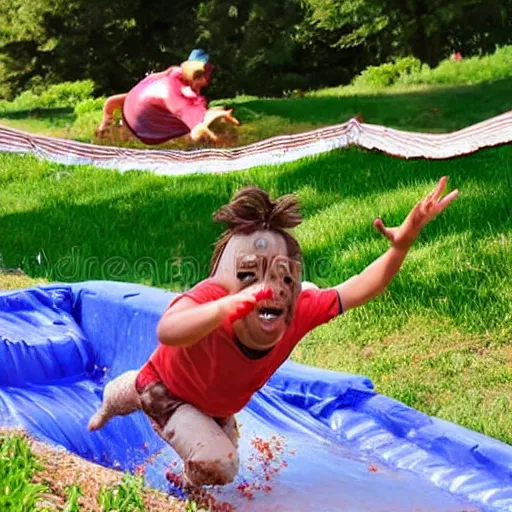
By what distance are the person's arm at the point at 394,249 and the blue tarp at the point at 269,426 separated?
0.70m

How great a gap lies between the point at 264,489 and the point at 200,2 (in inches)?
609

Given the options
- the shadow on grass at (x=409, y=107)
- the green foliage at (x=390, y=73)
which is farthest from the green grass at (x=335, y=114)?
the green foliage at (x=390, y=73)

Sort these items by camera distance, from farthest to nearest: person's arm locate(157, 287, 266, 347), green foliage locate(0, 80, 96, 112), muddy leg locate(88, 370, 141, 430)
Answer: green foliage locate(0, 80, 96, 112), muddy leg locate(88, 370, 141, 430), person's arm locate(157, 287, 266, 347)

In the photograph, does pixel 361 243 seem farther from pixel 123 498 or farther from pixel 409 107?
pixel 409 107

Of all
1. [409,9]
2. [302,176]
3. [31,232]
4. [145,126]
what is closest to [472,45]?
[409,9]

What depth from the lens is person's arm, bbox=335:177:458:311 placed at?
3236mm

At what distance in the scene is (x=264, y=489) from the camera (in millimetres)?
3967

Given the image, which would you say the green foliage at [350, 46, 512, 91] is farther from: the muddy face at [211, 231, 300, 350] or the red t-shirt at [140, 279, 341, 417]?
the muddy face at [211, 231, 300, 350]

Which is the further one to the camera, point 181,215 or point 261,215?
point 181,215

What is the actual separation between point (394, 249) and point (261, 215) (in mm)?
370

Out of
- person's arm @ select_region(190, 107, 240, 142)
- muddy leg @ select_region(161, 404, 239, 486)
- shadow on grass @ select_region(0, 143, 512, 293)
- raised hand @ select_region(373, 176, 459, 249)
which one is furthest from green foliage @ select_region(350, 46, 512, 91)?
muddy leg @ select_region(161, 404, 239, 486)

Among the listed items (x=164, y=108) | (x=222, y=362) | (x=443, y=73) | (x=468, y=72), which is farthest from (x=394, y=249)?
(x=443, y=73)

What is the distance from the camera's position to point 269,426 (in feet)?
15.1

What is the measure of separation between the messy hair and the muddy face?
0.07ft
